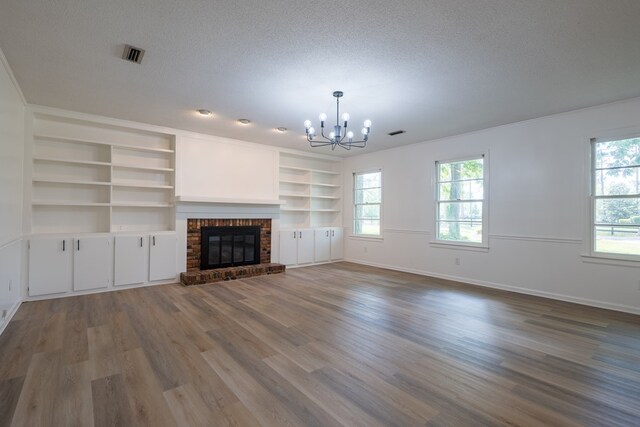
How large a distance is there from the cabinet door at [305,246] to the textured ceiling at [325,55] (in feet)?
10.5

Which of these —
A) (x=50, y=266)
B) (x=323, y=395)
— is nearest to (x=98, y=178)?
(x=50, y=266)

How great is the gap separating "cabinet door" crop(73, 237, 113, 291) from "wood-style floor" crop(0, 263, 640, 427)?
1.02 ft

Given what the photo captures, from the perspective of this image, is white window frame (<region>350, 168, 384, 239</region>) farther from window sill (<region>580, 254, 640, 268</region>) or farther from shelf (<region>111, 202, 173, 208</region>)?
shelf (<region>111, 202, 173, 208</region>)

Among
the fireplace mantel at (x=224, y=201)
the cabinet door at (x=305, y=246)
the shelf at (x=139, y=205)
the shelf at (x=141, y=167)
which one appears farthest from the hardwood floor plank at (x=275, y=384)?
the cabinet door at (x=305, y=246)

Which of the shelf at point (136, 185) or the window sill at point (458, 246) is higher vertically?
the shelf at point (136, 185)

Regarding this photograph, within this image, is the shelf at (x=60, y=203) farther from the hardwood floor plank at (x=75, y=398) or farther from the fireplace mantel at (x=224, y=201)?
the hardwood floor plank at (x=75, y=398)

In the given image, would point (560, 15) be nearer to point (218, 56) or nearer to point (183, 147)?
point (218, 56)

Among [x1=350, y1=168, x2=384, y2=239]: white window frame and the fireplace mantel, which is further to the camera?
[x1=350, y1=168, x2=384, y2=239]: white window frame

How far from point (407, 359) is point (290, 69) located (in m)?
2.97

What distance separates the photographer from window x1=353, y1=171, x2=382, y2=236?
7234 mm

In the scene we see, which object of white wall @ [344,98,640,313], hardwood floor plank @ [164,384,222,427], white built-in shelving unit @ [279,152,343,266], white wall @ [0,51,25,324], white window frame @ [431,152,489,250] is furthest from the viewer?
white built-in shelving unit @ [279,152,343,266]

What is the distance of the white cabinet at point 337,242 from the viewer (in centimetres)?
768

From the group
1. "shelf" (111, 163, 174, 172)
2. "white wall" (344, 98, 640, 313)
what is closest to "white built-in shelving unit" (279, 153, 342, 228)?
"white wall" (344, 98, 640, 313)

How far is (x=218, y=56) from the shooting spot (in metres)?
2.93
